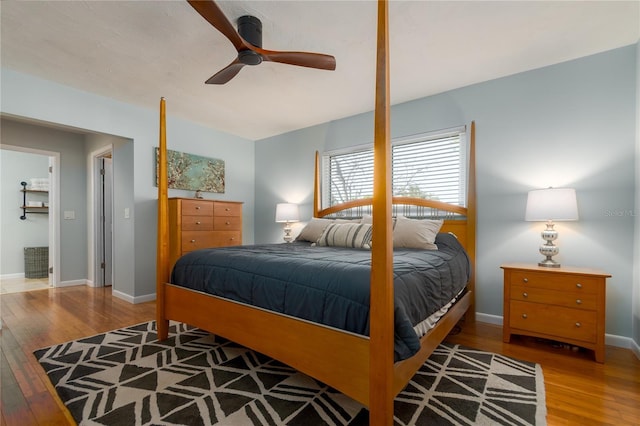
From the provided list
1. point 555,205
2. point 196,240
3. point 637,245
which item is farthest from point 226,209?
point 637,245

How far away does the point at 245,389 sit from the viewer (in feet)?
5.46

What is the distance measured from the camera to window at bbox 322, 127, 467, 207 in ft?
10.3

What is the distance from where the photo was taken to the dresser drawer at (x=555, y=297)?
2070 mm

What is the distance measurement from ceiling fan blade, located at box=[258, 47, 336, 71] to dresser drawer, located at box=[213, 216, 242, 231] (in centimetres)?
240

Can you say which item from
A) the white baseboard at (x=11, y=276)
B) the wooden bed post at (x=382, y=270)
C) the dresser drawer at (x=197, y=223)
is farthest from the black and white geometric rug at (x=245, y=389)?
the white baseboard at (x=11, y=276)

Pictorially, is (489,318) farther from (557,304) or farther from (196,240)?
(196,240)

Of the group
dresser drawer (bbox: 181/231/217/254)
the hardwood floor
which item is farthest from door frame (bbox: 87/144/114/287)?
dresser drawer (bbox: 181/231/217/254)

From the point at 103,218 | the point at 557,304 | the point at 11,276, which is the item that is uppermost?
the point at 103,218

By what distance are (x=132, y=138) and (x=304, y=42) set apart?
256 centimetres

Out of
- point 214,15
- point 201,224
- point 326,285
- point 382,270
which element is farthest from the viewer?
point 201,224

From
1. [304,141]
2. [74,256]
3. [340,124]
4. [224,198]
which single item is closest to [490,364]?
[340,124]

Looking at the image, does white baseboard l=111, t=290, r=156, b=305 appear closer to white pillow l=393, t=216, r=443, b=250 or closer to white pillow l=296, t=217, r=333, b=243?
white pillow l=296, t=217, r=333, b=243

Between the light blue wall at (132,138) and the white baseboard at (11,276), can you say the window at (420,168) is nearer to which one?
the light blue wall at (132,138)

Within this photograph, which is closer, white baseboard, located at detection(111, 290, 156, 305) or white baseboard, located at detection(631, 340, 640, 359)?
white baseboard, located at detection(631, 340, 640, 359)
